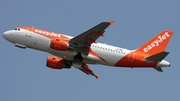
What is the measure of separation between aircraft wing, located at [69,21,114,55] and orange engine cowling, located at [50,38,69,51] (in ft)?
4.08

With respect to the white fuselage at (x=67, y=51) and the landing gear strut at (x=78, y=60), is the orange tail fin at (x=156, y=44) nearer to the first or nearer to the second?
the white fuselage at (x=67, y=51)

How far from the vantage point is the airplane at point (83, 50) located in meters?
62.3

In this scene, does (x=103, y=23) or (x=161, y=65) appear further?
(x=161, y=65)

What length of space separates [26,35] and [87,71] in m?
12.6

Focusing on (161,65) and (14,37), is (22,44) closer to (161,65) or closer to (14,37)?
(14,37)

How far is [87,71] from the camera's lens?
70688mm

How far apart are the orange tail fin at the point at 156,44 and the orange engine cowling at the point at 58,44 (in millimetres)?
11839

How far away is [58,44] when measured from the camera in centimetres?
6147

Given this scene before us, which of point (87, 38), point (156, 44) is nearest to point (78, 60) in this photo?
point (87, 38)

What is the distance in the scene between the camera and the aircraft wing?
196 feet

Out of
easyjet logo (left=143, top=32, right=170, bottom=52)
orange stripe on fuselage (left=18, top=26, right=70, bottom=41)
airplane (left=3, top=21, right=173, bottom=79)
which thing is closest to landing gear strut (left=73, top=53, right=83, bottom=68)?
airplane (left=3, top=21, right=173, bottom=79)

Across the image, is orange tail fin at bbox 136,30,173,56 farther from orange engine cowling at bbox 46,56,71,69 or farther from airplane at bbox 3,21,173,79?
orange engine cowling at bbox 46,56,71,69

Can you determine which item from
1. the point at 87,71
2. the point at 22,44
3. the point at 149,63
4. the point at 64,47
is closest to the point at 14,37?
the point at 22,44

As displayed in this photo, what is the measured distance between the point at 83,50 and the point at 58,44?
420cm
